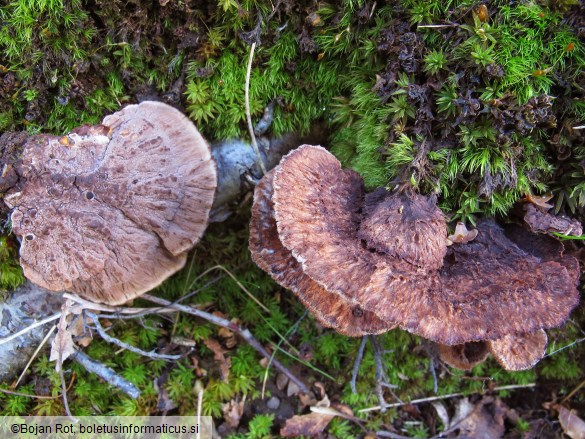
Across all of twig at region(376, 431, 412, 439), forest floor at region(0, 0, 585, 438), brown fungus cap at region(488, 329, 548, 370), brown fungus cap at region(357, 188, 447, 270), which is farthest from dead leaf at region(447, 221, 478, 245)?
twig at region(376, 431, 412, 439)

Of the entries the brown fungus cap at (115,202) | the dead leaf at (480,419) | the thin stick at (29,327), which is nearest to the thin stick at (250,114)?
the brown fungus cap at (115,202)

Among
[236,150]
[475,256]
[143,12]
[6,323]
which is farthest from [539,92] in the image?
[6,323]

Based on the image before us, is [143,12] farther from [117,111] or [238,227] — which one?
[238,227]

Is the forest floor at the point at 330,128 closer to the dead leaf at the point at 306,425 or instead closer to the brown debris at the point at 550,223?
the dead leaf at the point at 306,425

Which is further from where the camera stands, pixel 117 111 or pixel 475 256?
pixel 117 111

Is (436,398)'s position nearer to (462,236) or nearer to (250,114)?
(462,236)

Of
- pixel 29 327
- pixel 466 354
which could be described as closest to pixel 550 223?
pixel 466 354
